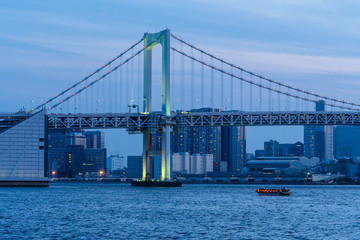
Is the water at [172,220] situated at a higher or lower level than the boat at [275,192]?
lower

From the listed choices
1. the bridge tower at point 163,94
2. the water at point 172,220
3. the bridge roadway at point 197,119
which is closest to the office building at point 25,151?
the bridge roadway at point 197,119

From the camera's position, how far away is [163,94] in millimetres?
94500

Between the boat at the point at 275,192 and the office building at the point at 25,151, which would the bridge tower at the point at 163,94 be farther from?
the boat at the point at 275,192

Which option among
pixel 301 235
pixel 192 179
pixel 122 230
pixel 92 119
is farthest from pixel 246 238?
pixel 192 179

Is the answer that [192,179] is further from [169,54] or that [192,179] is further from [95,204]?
[95,204]

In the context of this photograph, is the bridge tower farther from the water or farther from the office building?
the water

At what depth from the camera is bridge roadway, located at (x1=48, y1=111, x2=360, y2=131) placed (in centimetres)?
9912

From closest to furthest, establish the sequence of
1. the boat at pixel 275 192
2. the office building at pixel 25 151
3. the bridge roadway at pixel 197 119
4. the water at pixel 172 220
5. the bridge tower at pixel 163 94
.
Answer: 1. the water at pixel 172 220
2. the boat at pixel 275 192
3. the office building at pixel 25 151
4. the bridge tower at pixel 163 94
5. the bridge roadway at pixel 197 119

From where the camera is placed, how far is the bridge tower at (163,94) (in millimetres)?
94562

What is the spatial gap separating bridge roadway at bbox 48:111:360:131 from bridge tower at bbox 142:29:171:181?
1187 millimetres

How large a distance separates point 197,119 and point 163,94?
35.9 feet

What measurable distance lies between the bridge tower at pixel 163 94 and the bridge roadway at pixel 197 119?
3.90 ft

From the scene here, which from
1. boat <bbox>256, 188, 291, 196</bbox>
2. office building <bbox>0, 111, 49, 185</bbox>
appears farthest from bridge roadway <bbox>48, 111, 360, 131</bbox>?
boat <bbox>256, 188, 291, 196</bbox>

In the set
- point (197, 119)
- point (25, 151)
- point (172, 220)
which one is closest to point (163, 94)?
point (197, 119)
